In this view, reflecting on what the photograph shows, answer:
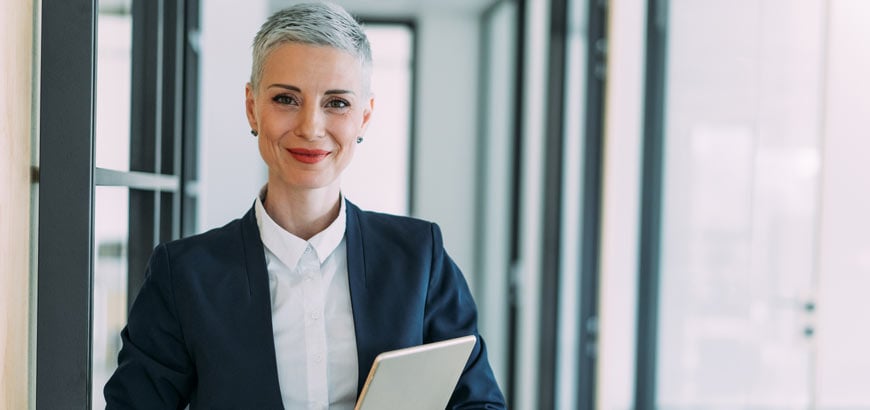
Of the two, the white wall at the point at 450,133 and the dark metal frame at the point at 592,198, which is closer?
the dark metal frame at the point at 592,198

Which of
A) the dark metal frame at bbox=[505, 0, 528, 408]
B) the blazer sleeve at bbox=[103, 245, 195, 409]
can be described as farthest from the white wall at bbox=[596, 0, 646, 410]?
the blazer sleeve at bbox=[103, 245, 195, 409]

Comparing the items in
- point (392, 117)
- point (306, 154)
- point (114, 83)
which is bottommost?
point (306, 154)

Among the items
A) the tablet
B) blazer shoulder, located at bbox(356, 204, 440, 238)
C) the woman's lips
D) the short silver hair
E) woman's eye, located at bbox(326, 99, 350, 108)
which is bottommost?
the tablet

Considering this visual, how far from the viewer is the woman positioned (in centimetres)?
91

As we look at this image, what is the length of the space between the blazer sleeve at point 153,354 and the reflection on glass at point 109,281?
493 mm

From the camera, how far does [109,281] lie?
4.83 ft

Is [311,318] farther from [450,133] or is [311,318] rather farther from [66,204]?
[450,133]

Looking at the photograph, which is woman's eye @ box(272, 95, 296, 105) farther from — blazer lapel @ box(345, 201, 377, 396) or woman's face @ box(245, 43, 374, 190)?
blazer lapel @ box(345, 201, 377, 396)

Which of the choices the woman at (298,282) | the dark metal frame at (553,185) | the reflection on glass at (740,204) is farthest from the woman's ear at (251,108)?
the dark metal frame at (553,185)

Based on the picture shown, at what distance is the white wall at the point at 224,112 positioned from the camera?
7.65ft

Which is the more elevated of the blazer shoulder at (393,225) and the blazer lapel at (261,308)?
the blazer shoulder at (393,225)

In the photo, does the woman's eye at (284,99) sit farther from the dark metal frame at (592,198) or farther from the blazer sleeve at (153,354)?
the dark metal frame at (592,198)

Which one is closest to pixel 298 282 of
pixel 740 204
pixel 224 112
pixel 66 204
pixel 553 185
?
pixel 66 204

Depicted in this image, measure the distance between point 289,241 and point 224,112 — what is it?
Answer: 154 cm
